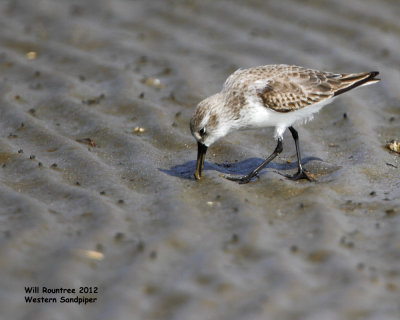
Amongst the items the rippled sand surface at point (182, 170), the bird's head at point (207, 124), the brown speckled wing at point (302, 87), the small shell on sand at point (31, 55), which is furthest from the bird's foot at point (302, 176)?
the small shell on sand at point (31, 55)

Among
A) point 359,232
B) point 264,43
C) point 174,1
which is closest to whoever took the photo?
point 359,232

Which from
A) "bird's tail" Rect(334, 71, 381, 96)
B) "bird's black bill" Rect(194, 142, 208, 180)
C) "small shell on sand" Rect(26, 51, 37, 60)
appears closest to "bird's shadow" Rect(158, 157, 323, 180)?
"bird's black bill" Rect(194, 142, 208, 180)

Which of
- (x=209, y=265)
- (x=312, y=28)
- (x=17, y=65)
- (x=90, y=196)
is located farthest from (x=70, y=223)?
(x=312, y=28)

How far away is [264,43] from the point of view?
1222 cm

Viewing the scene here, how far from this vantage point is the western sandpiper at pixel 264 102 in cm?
822

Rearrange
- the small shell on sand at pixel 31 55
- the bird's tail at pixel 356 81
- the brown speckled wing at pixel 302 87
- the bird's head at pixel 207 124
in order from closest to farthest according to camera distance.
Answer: the bird's head at pixel 207 124 < the brown speckled wing at pixel 302 87 < the bird's tail at pixel 356 81 < the small shell on sand at pixel 31 55

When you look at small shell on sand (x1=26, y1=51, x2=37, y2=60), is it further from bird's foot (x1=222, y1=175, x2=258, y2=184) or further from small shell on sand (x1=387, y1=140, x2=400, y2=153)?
small shell on sand (x1=387, y1=140, x2=400, y2=153)

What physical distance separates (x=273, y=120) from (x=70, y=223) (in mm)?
2825

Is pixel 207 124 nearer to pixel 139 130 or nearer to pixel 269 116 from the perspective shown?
pixel 269 116

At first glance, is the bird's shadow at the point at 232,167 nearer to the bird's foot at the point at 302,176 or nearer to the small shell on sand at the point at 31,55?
the bird's foot at the point at 302,176

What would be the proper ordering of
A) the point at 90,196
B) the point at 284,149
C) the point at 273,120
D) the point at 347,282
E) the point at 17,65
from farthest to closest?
the point at 17,65, the point at 284,149, the point at 273,120, the point at 90,196, the point at 347,282

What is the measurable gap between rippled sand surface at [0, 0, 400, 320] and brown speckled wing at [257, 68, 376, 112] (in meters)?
0.91

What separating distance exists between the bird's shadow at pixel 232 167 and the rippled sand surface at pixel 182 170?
0.04 m

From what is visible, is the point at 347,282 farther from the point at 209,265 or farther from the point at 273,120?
the point at 273,120
